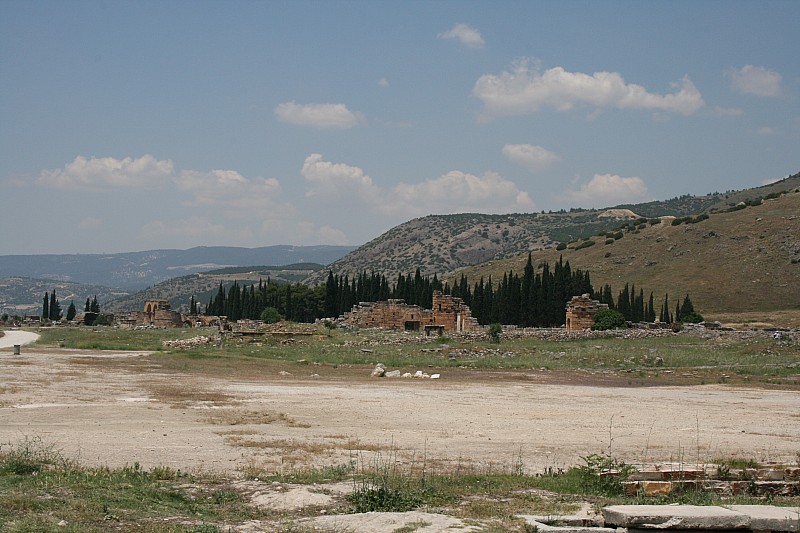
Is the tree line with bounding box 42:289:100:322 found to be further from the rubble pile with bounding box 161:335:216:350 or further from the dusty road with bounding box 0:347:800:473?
the dusty road with bounding box 0:347:800:473

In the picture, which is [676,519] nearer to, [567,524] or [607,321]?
[567,524]

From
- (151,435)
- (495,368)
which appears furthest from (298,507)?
(495,368)

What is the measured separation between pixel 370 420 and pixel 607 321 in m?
41.4

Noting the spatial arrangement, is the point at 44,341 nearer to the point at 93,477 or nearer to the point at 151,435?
the point at 151,435

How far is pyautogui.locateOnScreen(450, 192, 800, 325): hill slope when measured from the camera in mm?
85562

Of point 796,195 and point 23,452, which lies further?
point 796,195

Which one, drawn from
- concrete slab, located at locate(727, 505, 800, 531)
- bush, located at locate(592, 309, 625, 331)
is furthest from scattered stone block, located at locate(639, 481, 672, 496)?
bush, located at locate(592, 309, 625, 331)

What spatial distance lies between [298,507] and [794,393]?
2276 centimetres

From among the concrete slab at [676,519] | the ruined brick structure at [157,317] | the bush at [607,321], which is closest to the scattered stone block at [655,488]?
the concrete slab at [676,519]

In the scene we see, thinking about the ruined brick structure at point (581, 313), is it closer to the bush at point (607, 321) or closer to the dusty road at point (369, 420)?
the bush at point (607, 321)

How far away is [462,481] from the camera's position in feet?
39.4

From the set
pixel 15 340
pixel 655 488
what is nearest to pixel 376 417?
pixel 655 488

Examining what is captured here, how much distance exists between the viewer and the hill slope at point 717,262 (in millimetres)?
85562

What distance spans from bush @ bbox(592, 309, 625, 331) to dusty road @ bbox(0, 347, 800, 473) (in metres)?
28.8
